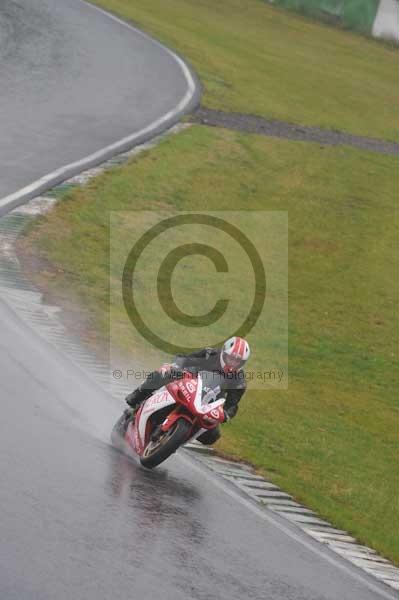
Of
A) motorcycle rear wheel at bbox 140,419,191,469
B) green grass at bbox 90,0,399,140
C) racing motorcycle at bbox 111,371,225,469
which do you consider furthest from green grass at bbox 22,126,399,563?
green grass at bbox 90,0,399,140

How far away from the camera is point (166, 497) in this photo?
920cm

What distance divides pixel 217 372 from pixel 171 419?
Result: 567 mm

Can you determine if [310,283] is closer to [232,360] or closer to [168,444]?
[232,360]

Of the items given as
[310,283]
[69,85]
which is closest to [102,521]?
[310,283]

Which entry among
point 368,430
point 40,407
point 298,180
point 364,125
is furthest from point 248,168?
point 40,407

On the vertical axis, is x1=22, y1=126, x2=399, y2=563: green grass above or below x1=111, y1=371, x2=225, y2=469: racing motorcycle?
below

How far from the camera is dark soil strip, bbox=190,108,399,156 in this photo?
87.7 feet

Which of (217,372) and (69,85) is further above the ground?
(217,372)

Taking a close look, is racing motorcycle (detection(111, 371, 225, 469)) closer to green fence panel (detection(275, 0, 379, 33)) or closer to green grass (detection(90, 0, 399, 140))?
green grass (detection(90, 0, 399, 140))

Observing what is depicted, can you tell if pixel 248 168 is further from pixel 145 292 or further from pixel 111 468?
pixel 111 468

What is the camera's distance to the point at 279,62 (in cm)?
3494

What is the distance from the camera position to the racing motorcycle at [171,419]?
983 centimetres

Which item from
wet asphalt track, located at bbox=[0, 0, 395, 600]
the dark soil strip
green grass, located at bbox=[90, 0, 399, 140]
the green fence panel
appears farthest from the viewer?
the green fence panel

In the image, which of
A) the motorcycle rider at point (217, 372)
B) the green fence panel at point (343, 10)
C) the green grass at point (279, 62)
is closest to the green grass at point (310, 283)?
the motorcycle rider at point (217, 372)
